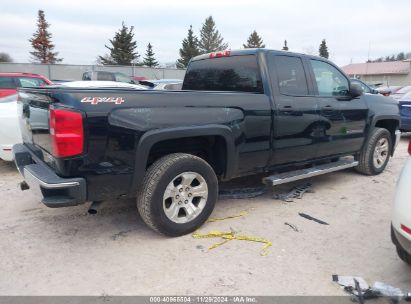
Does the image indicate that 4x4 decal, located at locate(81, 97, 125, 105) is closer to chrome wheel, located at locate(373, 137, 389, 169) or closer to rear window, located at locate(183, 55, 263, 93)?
rear window, located at locate(183, 55, 263, 93)

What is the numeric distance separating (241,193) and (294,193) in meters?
0.74

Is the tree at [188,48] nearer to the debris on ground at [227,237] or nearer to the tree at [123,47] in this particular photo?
the tree at [123,47]

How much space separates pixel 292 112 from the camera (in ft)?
14.9

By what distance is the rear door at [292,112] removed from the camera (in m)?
4.43

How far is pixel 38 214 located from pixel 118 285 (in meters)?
1.93

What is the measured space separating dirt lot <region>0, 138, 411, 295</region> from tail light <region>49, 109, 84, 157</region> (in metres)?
1.03

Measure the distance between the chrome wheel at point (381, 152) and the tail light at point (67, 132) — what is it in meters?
4.85

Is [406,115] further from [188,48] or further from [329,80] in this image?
[188,48]

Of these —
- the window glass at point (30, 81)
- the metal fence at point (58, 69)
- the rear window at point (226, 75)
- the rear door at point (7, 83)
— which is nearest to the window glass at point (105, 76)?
the metal fence at point (58, 69)

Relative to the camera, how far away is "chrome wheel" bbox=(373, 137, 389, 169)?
6188mm

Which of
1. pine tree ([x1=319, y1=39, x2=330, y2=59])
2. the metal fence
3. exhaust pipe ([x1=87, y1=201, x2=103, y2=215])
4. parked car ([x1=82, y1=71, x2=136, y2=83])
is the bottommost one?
exhaust pipe ([x1=87, y1=201, x2=103, y2=215])

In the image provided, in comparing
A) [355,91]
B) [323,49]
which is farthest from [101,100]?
[323,49]

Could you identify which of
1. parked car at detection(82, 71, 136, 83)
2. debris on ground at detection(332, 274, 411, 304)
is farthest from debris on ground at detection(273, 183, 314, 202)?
parked car at detection(82, 71, 136, 83)

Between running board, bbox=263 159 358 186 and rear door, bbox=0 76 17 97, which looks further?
rear door, bbox=0 76 17 97
